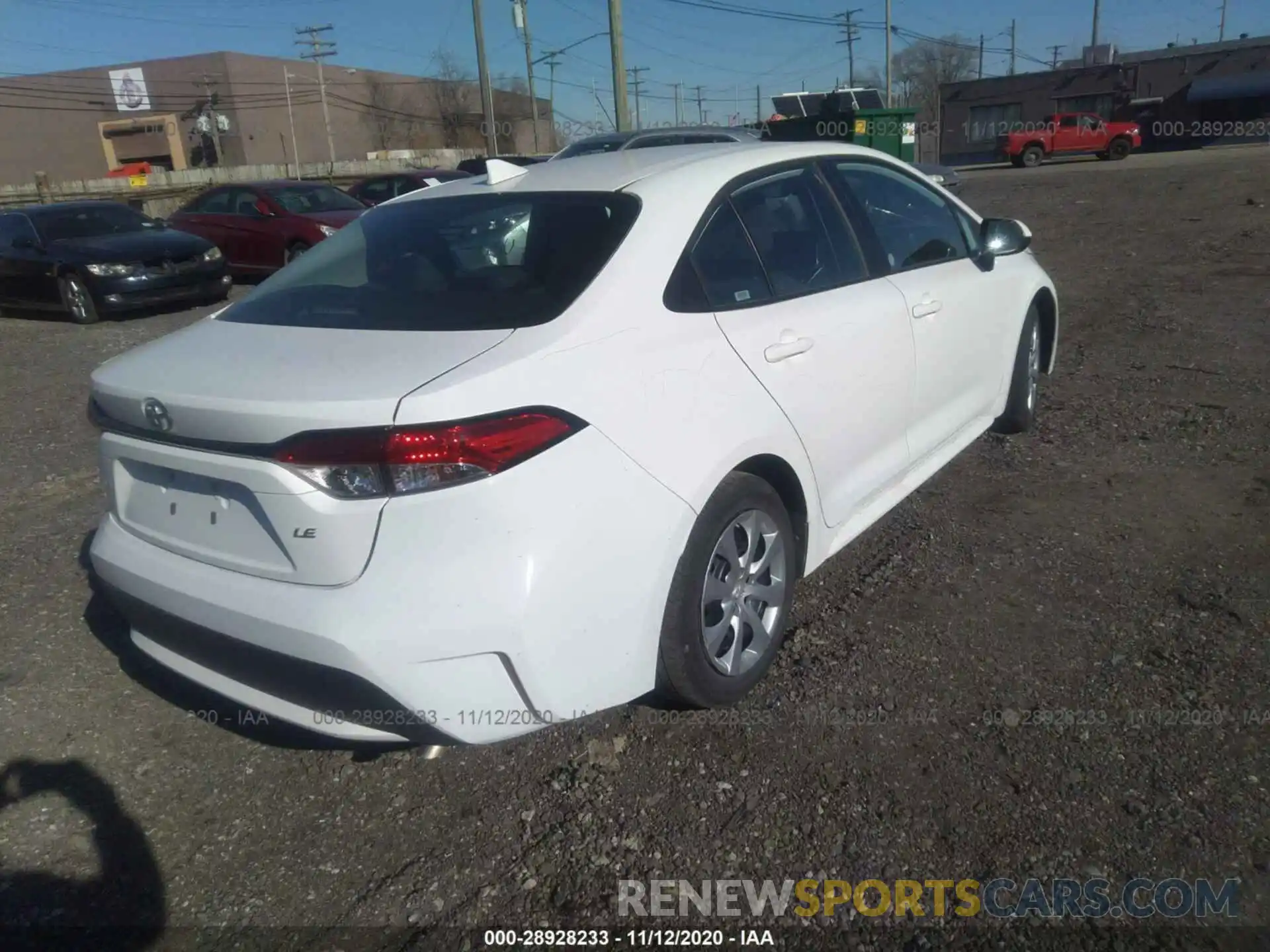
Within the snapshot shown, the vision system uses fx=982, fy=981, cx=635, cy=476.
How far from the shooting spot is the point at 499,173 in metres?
3.55

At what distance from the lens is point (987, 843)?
2430 mm

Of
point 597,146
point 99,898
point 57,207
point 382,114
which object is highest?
point 382,114

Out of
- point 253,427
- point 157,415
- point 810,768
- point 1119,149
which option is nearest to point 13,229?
point 157,415

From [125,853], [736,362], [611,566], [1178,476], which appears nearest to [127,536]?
[125,853]

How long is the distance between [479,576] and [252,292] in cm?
169

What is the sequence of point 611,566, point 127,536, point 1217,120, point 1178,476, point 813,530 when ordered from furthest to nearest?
point 1217,120
point 1178,476
point 813,530
point 127,536
point 611,566

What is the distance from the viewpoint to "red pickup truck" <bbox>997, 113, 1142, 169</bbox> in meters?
33.9

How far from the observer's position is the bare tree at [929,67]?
78.8 metres

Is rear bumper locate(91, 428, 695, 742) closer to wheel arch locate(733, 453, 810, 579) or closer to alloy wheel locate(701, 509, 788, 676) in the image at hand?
alloy wheel locate(701, 509, 788, 676)

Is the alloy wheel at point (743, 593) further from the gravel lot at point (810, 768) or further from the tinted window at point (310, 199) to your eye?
the tinted window at point (310, 199)

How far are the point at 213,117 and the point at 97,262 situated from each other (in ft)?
247

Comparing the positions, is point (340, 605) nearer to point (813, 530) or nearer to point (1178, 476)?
point (813, 530)

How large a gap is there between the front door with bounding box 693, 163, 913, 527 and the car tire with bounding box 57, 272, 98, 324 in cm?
981

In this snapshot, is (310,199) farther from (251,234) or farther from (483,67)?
(483,67)
